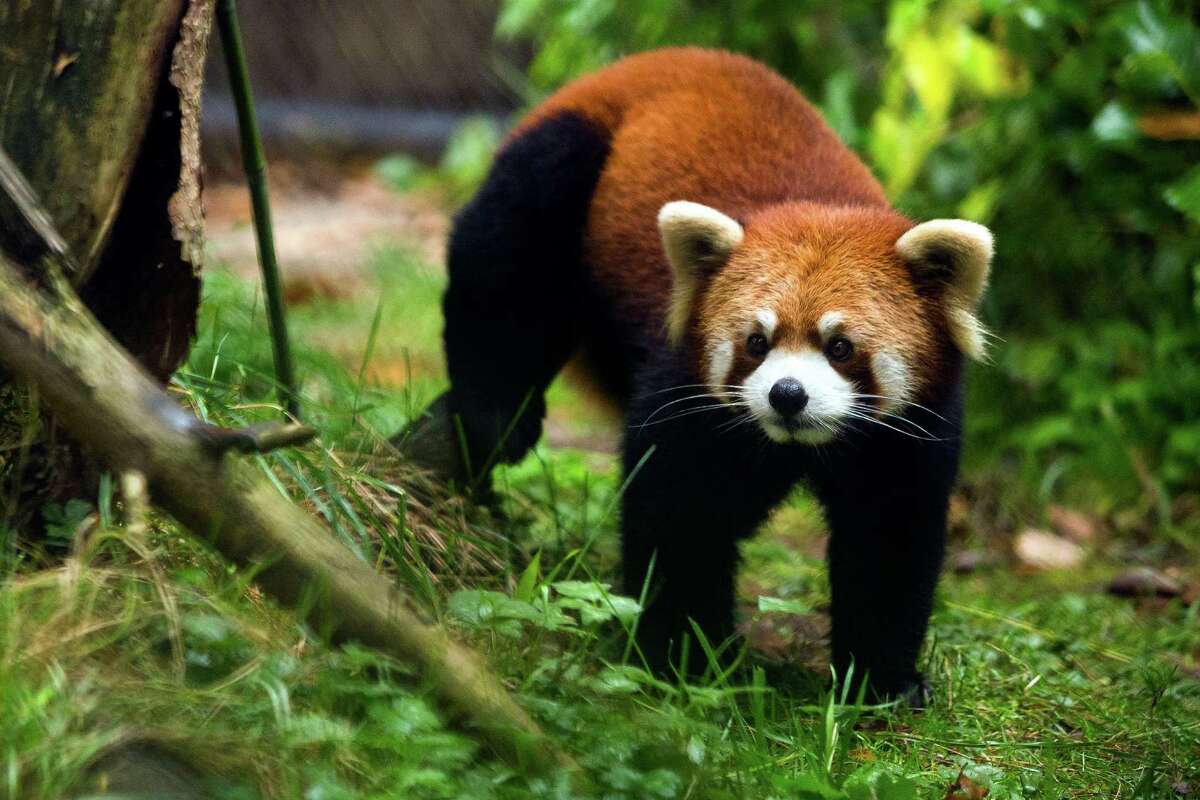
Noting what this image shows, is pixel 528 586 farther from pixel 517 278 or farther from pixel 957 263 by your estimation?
pixel 517 278

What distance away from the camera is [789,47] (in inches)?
237

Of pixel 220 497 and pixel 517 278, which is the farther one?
pixel 517 278

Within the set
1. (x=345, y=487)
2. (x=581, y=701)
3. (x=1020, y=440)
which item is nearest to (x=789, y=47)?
(x=1020, y=440)

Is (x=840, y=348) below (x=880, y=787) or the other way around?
the other way around

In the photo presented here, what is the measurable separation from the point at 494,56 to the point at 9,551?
23.9ft

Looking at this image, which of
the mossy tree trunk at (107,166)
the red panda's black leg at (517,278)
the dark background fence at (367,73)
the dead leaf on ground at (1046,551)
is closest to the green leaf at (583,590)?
the mossy tree trunk at (107,166)

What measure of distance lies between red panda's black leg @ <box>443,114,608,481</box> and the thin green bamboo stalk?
75 cm

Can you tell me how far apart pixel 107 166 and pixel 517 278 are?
5.23 ft

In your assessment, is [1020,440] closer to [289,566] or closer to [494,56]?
[289,566]

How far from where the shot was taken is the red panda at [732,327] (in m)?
2.88

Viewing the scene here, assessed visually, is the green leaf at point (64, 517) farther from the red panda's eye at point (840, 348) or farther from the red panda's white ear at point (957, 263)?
the red panda's white ear at point (957, 263)

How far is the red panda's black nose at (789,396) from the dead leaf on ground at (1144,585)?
1939 mm

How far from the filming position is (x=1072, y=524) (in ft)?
15.7

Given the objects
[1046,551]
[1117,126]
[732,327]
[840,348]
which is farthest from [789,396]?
[1117,126]
